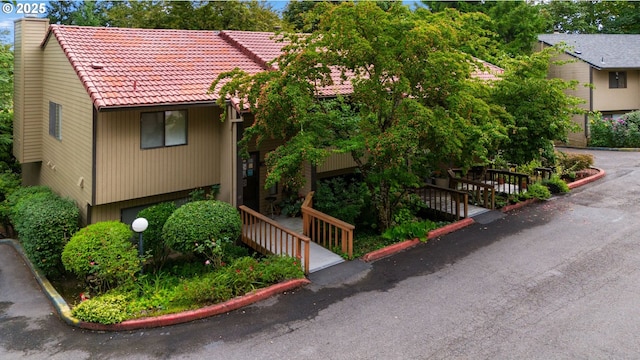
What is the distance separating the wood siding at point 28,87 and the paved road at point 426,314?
381 cm

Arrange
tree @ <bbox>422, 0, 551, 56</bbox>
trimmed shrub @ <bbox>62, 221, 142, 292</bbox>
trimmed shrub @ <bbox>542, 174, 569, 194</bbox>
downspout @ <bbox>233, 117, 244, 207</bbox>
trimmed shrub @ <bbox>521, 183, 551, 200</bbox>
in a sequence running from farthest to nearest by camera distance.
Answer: tree @ <bbox>422, 0, 551, 56</bbox>, trimmed shrub @ <bbox>542, 174, 569, 194</bbox>, trimmed shrub @ <bbox>521, 183, 551, 200</bbox>, downspout @ <bbox>233, 117, 244, 207</bbox>, trimmed shrub @ <bbox>62, 221, 142, 292</bbox>

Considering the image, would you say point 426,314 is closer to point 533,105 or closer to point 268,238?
point 268,238

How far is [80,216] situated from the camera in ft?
35.8

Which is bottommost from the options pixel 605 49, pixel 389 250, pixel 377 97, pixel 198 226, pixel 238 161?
pixel 389 250

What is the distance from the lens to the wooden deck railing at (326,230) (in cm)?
1016

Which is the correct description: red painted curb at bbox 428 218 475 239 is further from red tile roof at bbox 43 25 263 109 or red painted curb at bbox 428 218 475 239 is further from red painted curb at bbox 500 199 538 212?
red tile roof at bbox 43 25 263 109

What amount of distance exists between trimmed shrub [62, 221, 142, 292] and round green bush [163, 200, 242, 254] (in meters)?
0.80

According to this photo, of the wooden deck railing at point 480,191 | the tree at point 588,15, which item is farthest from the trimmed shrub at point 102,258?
the tree at point 588,15

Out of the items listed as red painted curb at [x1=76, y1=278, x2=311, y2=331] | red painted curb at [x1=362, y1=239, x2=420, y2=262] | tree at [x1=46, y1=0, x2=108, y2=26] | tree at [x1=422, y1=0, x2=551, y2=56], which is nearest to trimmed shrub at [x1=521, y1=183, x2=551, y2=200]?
red painted curb at [x1=362, y1=239, x2=420, y2=262]

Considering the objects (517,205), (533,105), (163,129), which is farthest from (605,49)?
(163,129)

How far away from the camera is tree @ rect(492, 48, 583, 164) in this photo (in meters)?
13.4

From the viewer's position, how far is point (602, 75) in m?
27.5

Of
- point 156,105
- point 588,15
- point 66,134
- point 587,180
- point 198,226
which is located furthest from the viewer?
point 588,15

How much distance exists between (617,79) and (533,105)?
18807 millimetres
